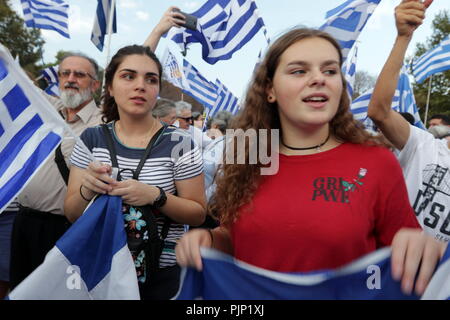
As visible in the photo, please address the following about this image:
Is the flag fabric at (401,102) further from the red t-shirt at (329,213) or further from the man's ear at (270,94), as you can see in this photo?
the red t-shirt at (329,213)

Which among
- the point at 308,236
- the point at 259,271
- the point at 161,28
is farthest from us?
the point at 161,28

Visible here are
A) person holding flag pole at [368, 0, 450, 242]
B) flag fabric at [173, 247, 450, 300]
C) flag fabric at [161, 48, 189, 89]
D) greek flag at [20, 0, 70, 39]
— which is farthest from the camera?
flag fabric at [161, 48, 189, 89]

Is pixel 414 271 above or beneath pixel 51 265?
above

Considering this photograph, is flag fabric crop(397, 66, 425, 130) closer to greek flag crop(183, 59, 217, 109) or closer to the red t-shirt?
greek flag crop(183, 59, 217, 109)

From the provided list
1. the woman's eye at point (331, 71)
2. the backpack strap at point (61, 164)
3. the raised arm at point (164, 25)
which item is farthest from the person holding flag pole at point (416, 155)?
the backpack strap at point (61, 164)

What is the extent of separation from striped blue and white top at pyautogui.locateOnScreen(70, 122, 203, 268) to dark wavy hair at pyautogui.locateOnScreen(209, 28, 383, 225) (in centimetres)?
25

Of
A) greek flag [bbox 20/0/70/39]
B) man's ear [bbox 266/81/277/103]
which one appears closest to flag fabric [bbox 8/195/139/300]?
man's ear [bbox 266/81/277/103]

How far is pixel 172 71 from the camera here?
7.68m

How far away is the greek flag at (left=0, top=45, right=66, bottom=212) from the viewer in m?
1.91

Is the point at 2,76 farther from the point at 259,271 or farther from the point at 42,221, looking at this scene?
the point at 259,271

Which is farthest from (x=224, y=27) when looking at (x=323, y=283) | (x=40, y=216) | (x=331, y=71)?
(x=323, y=283)

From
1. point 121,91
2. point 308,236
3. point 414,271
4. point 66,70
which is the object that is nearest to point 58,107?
point 66,70

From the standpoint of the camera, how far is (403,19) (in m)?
1.86

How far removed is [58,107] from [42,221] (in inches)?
43.1
